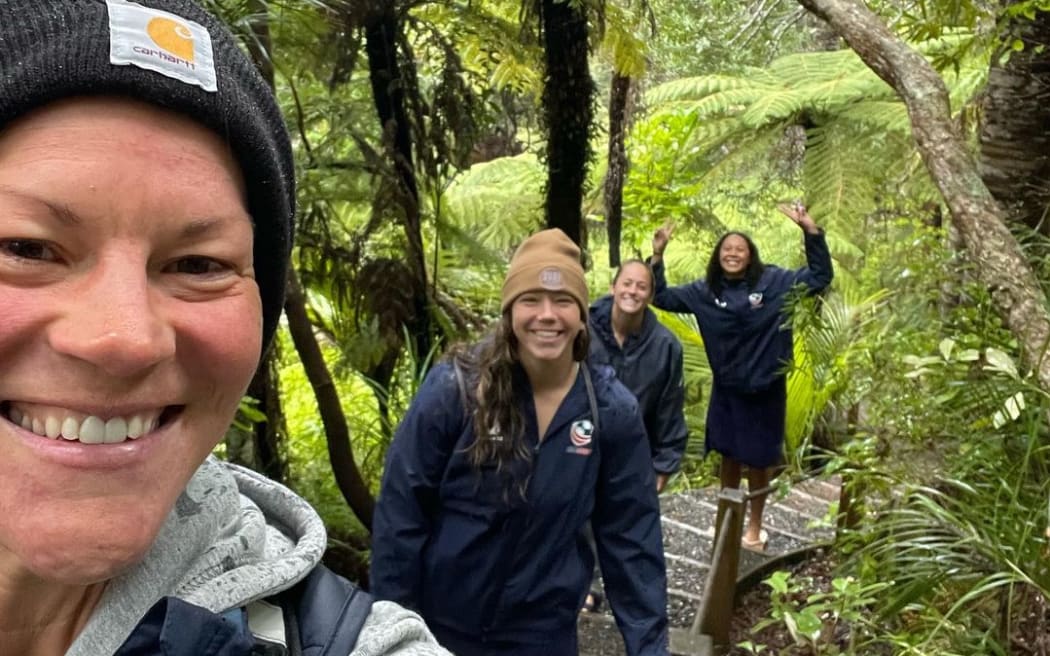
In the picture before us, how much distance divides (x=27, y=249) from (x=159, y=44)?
22cm

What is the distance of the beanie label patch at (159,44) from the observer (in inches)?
31.4

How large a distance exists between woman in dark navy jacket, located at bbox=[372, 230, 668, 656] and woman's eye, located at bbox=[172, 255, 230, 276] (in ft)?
5.48

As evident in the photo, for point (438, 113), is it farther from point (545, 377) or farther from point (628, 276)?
point (545, 377)

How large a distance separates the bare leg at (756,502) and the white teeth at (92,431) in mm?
5148

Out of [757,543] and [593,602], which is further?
[757,543]

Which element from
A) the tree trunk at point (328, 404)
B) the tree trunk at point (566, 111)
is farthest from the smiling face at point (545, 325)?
the tree trunk at point (566, 111)

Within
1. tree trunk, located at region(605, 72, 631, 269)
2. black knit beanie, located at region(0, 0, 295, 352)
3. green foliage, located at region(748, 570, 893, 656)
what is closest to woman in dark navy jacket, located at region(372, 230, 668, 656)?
green foliage, located at region(748, 570, 893, 656)

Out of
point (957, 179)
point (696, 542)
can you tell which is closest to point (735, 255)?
point (696, 542)

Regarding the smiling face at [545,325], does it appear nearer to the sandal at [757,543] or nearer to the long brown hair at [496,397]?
the long brown hair at [496,397]

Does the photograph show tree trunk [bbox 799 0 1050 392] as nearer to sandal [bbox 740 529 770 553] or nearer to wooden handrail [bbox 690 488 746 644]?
wooden handrail [bbox 690 488 746 644]

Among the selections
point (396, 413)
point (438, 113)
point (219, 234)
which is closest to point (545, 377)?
point (219, 234)

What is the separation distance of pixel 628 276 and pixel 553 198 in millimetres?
981

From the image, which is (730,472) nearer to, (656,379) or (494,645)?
(656,379)

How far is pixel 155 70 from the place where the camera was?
80 centimetres
